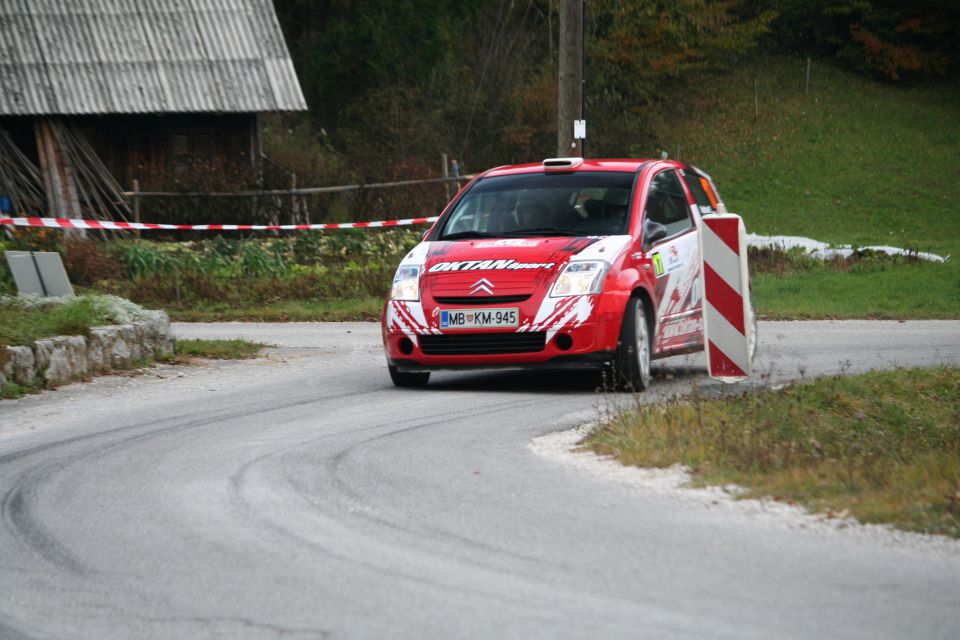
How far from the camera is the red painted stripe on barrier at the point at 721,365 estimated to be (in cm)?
1073

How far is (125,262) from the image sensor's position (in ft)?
71.3

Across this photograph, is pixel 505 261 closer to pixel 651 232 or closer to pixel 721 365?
pixel 651 232

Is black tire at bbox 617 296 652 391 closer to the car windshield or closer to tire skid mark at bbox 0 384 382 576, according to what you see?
the car windshield

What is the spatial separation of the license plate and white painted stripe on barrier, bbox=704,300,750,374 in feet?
4.57

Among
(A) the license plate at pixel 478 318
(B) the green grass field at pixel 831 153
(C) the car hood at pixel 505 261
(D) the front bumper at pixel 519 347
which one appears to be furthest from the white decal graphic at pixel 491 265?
(B) the green grass field at pixel 831 153

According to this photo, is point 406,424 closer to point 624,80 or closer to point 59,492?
point 59,492

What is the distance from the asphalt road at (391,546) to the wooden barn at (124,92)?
834 inches

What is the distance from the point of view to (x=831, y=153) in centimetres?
4894

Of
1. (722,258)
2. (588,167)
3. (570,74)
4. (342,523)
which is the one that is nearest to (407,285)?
(588,167)

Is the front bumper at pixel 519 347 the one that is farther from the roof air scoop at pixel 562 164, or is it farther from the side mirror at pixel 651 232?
the roof air scoop at pixel 562 164

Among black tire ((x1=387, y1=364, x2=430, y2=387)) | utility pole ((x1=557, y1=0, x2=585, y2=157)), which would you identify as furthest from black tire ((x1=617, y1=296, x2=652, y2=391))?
utility pole ((x1=557, y1=0, x2=585, y2=157))

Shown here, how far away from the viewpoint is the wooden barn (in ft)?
102

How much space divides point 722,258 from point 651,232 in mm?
1240

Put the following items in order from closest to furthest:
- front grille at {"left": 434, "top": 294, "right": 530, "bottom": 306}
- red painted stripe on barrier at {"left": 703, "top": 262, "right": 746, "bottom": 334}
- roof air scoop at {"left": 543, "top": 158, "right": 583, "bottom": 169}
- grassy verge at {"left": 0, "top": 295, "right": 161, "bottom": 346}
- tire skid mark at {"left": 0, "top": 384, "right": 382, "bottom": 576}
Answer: tire skid mark at {"left": 0, "top": 384, "right": 382, "bottom": 576} < red painted stripe on barrier at {"left": 703, "top": 262, "right": 746, "bottom": 334} < front grille at {"left": 434, "top": 294, "right": 530, "bottom": 306} < grassy verge at {"left": 0, "top": 295, "right": 161, "bottom": 346} < roof air scoop at {"left": 543, "top": 158, "right": 583, "bottom": 169}
